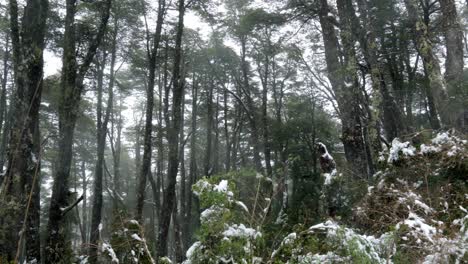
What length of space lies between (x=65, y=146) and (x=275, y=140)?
13552 mm

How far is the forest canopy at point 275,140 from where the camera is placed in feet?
8.78

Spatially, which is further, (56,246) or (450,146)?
(56,246)

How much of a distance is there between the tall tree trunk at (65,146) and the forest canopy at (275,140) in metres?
0.03

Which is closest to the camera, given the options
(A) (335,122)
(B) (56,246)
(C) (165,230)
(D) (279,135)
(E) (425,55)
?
(B) (56,246)

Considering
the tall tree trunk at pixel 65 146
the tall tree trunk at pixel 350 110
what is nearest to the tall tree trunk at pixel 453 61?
the tall tree trunk at pixel 350 110

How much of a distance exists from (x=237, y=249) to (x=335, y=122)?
798 inches

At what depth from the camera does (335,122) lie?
71.7ft

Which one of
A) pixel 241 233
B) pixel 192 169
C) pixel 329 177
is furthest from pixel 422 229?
pixel 192 169

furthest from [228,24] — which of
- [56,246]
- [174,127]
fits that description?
[56,246]

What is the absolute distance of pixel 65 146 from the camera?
6785 mm

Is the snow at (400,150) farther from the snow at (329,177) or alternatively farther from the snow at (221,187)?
the snow at (221,187)

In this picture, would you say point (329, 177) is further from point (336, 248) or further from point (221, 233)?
point (221, 233)

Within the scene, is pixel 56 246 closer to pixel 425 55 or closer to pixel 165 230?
pixel 165 230

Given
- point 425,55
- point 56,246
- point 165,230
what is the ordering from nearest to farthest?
point 56,246, point 425,55, point 165,230
